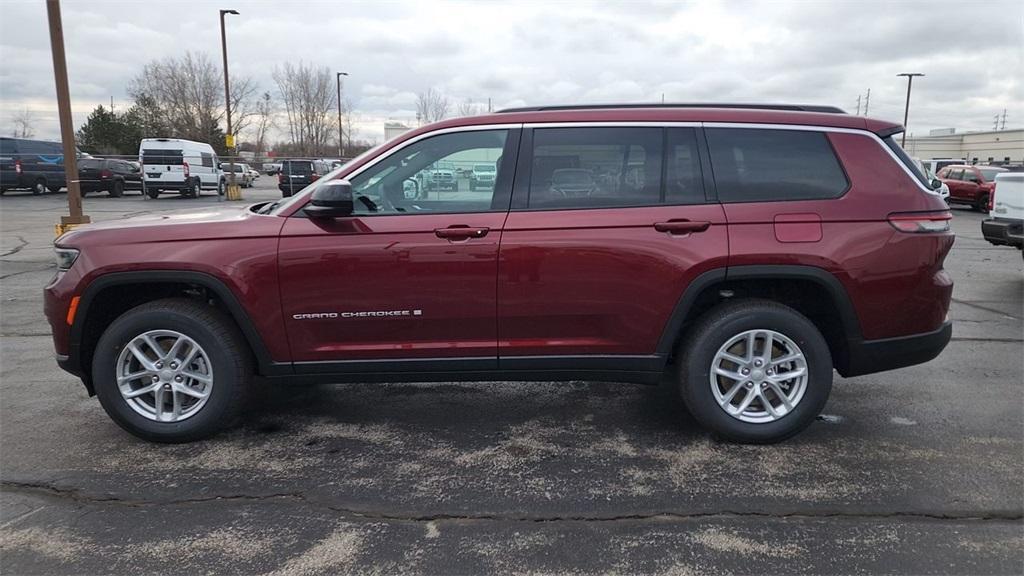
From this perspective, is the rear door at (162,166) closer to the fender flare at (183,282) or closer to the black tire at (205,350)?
the fender flare at (183,282)

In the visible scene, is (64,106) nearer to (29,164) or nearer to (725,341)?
(725,341)

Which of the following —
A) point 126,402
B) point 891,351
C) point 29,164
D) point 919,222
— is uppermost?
point 29,164

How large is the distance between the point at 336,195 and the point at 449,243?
24.9 inches

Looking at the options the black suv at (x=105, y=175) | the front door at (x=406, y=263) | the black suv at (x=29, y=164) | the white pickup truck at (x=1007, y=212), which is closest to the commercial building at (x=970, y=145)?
the white pickup truck at (x=1007, y=212)

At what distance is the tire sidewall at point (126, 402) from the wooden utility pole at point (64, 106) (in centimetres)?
731

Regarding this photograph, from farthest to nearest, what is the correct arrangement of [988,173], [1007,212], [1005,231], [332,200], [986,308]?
1. [988,173]
2. [1007,212]
3. [1005,231]
4. [986,308]
5. [332,200]

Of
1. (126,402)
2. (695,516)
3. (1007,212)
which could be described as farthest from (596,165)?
(1007,212)

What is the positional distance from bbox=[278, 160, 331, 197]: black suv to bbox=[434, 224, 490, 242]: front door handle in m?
25.6

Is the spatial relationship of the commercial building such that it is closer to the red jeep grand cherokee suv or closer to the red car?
the red car

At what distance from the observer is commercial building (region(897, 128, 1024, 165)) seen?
67.8 metres

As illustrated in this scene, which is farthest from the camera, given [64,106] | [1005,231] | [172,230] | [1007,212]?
[64,106]

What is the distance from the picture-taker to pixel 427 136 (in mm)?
3711

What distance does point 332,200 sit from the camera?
134 inches

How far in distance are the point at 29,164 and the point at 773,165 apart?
31110mm
